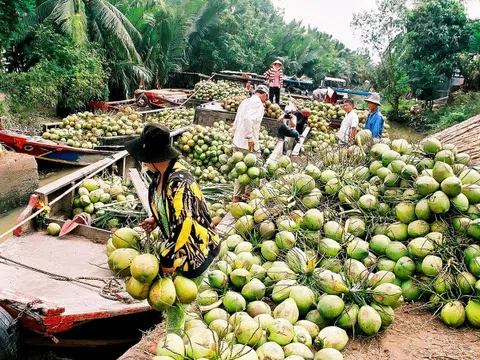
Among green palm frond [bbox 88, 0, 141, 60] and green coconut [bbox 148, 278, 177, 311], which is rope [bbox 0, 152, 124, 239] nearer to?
green coconut [bbox 148, 278, 177, 311]

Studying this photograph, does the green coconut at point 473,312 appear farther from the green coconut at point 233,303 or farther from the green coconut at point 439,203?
the green coconut at point 233,303

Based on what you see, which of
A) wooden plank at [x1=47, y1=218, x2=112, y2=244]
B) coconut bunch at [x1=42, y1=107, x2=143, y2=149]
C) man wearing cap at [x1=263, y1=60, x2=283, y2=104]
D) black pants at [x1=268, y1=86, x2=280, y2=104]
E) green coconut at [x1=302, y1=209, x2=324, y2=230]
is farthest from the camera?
black pants at [x1=268, y1=86, x2=280, y2=104]

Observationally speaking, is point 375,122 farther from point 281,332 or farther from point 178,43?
point 178,43

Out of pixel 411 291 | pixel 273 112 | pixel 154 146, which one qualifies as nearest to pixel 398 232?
pixel 411 291

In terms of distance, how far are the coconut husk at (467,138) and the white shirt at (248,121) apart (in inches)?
102

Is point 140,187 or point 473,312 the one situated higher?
point 473,312

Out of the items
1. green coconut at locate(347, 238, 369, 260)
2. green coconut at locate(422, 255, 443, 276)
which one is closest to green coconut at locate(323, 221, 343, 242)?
green coconut at locate(347, 238, 369, 260)

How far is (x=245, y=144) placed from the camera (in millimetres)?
6652

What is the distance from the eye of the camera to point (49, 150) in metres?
9.16

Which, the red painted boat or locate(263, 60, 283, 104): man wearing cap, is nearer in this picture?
the red painted boat

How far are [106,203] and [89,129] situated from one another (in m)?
5.14

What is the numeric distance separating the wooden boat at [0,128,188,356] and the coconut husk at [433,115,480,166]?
9.80ft

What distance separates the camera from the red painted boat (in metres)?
8.98

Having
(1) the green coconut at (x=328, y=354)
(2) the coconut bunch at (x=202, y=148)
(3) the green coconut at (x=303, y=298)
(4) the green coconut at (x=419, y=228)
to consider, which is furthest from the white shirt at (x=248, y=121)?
(1) the green coconut at (x=328, y=354)
